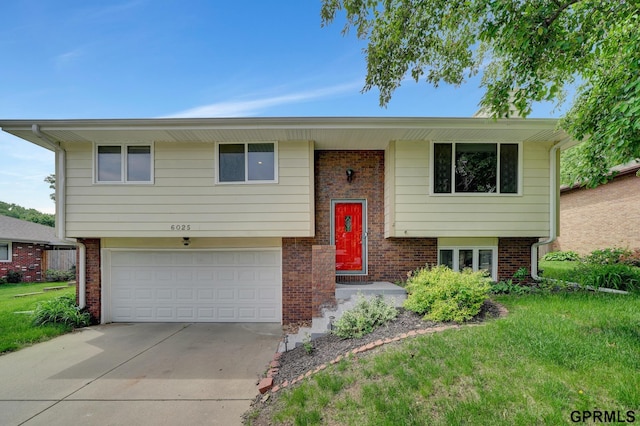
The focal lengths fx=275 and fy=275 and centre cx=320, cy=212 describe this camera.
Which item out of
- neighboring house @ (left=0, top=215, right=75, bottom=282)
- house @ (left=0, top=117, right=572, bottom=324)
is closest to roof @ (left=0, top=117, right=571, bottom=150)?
house @ (left=0, top=117, right=572, bottom=324)

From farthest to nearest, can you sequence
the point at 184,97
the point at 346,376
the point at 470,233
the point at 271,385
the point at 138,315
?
the point at 184,97 → the point at 138,315 → the point at 470,233 → the point at 271,385 → the point at 346,376

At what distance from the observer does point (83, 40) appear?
7.71m

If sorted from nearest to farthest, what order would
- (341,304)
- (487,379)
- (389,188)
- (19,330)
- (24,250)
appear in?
(487,379) → (341,304) → (19,330) → (389,188) → (24,250)

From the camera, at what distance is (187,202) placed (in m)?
6.58

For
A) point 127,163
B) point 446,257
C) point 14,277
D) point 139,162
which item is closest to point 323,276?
point 446,257

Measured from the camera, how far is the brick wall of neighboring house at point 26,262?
14.4 metres

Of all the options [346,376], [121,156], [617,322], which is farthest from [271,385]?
[121,156]

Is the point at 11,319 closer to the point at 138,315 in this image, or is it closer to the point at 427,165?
the point at 138,315

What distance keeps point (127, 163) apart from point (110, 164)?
43 cm

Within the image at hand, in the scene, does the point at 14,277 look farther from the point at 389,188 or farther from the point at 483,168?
the point at 483,168

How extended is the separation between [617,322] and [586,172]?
7.24 feet

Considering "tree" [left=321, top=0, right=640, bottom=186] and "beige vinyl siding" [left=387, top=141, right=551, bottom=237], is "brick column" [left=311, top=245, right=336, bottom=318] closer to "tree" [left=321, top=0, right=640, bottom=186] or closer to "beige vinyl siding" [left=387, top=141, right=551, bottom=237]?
"beige vinyl siding" [left=387, top=141, right=551, bottom=237]

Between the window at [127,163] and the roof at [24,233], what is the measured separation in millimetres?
10636

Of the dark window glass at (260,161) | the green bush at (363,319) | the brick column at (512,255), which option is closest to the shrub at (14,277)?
the dark window glass at (260,161)
